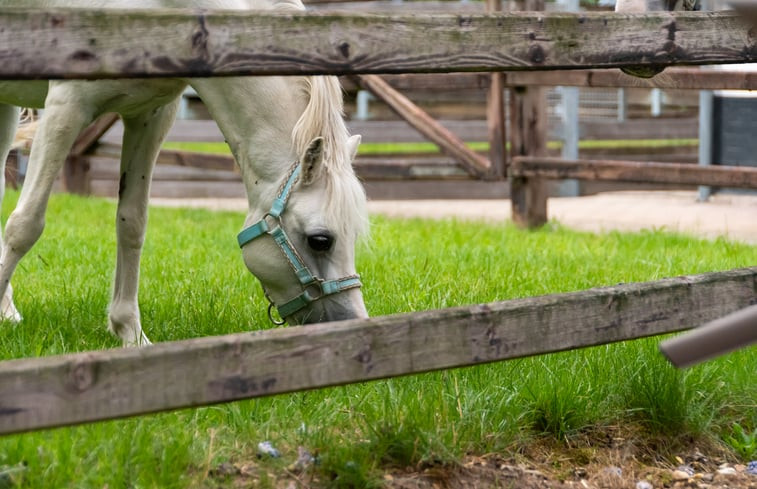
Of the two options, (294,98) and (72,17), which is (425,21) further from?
(294,98)

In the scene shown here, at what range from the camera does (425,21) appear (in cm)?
251

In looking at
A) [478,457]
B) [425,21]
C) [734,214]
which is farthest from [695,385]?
[734,214]

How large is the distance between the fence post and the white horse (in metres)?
5.20

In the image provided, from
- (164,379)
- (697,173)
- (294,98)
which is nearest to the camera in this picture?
(164,379)

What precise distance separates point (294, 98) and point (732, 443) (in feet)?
6.32

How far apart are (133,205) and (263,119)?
1.06 m

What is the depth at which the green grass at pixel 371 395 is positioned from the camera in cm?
253

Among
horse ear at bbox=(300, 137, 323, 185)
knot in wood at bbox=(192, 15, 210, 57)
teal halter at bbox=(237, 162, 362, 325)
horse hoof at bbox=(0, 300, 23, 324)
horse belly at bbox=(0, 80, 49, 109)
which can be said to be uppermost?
knot in wood at bbox=(192, 15, 210, 57)

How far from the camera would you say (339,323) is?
2.38m

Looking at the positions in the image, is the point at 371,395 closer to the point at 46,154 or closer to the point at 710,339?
the point at 710,339

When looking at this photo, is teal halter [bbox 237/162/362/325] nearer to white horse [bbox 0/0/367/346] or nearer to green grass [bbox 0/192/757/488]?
white horse [bbox 0/0/367/346]

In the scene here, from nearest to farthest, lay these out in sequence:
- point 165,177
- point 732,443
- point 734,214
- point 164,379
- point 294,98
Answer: point 164,379
point 732,443
point 294,98
point 734,214
point 165,177

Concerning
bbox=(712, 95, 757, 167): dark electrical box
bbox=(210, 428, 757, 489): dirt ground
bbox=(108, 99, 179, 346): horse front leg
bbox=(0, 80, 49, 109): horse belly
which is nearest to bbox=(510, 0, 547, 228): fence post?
bbox=(712, 95, 757, 167): dark electrical box

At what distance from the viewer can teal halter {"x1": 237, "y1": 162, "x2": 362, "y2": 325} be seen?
3.49 meters
